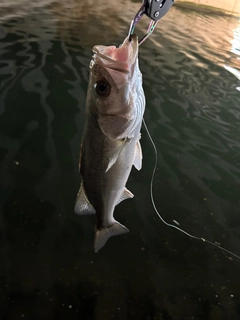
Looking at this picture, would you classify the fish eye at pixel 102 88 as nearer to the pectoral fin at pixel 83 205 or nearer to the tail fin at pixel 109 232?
the pectoral fin at pixel 83 205

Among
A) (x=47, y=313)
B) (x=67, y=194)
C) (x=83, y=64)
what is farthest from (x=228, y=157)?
(x=83, y=64)

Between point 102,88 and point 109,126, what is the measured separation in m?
0.20

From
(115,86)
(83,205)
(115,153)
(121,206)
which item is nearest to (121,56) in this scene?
(115,86)

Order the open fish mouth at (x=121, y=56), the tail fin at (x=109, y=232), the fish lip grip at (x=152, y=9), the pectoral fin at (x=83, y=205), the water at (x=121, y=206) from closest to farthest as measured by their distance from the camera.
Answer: the open fish mouth at (x=121, y=56)
the fish lip grip at (x=152, y=9)
the pectoral fin at (x=83, y=205)
the tail fin at (x=109, y=232)
the water at (x=121, y=206)

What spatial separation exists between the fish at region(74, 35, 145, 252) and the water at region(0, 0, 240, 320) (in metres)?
0.92

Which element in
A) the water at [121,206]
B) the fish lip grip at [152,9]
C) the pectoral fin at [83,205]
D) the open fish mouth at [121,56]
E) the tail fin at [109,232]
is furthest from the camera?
the water at [121,206]

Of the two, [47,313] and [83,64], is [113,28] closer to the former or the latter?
[83,64]

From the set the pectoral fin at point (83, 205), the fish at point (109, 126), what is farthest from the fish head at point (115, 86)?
the pectoral fin at point (83, 205)

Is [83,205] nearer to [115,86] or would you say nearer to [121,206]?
[115,86]

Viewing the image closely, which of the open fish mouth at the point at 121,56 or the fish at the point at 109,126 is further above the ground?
the open fish mouth at the point at 121,56

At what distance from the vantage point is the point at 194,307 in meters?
2.54

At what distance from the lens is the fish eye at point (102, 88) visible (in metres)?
1.46

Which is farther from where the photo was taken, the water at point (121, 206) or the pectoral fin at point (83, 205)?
the water at point (121, 206)

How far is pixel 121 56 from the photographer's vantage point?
140 cm
